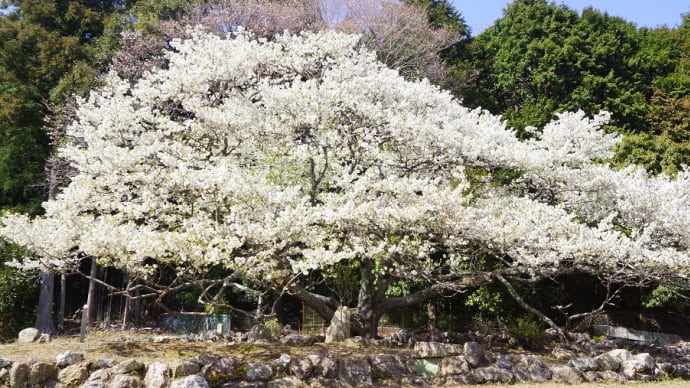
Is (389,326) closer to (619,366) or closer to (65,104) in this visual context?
(619,366)

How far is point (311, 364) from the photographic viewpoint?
788 centimetres

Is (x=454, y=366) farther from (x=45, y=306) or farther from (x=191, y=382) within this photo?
(x=45, y=306)

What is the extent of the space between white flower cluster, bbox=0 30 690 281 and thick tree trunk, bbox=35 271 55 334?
6.06m

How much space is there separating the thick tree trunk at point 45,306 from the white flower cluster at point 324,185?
6.06 m

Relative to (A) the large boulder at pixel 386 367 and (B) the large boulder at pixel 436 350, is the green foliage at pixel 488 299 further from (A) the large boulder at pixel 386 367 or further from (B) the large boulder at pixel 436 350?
(A) the large boulder at pixel 386 367

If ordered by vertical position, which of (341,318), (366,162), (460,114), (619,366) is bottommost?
(619,366)

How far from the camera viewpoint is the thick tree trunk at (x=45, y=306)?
14.4 m

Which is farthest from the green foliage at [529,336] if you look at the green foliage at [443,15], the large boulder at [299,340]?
the green foliage at [443,15]

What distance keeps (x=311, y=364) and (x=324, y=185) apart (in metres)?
3.56

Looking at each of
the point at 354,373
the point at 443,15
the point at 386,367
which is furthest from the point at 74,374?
the point at 443,15

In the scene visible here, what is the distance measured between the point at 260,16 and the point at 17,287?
11.5 m

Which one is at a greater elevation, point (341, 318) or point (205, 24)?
point (205, 24)

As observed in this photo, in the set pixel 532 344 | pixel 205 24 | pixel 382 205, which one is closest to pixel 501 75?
pixel 205 24

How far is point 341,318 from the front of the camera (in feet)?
31.9
